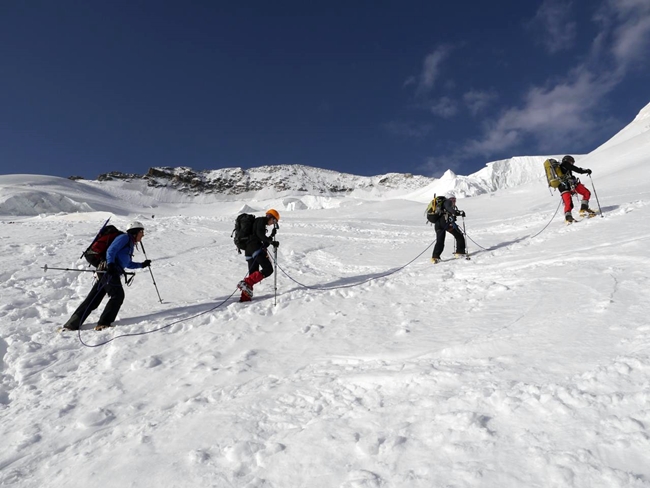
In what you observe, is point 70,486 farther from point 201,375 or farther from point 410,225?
point 410,225

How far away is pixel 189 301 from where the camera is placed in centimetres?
691

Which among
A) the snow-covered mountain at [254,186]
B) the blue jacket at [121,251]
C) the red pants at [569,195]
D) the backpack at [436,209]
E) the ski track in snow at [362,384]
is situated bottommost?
the ski track in snow at [362,384]

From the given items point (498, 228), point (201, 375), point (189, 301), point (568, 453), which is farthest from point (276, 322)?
point (498, 228)

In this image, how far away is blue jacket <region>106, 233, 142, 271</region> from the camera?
19.0ft

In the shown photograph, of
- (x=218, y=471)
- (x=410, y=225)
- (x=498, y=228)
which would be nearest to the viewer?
(x=218, y=471)

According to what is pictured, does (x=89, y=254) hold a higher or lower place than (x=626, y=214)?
higher

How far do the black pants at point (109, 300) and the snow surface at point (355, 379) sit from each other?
10.6 inches

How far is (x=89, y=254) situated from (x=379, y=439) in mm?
5405

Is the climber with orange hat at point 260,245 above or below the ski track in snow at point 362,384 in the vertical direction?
above

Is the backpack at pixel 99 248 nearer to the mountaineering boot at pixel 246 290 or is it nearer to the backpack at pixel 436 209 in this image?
the mountaineering boot at pixel 246 290

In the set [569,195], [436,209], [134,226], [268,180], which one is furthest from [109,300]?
[268,180]

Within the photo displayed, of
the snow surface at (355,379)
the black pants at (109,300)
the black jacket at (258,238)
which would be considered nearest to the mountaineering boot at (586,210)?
the snow surface at (355,379)

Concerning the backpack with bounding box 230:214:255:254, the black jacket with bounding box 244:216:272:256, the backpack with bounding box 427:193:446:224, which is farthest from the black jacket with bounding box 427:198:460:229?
the backpack with bounding box 230:214:255:254

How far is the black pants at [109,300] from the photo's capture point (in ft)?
18.2
